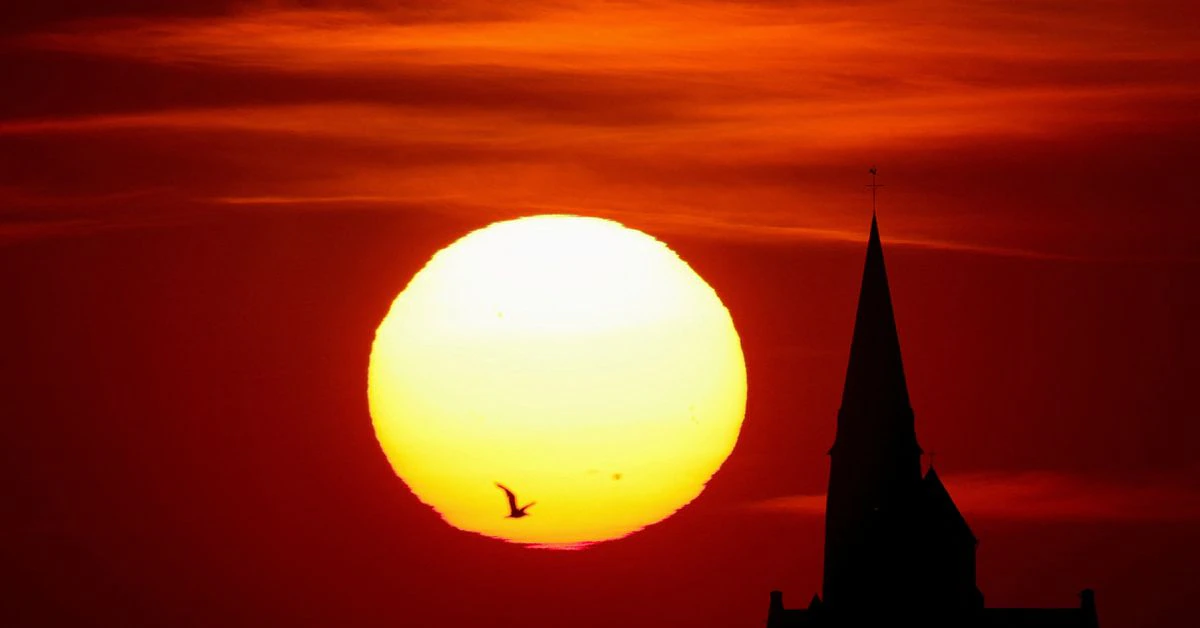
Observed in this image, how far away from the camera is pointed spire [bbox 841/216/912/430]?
7144 cm

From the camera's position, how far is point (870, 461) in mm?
71062

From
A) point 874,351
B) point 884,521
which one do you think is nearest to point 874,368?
point 874,351

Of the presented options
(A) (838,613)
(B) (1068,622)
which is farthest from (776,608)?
(B) (1068,622)

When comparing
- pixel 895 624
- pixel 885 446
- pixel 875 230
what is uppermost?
pixel 875 230

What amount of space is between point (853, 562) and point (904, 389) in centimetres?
541

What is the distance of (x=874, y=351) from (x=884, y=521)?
16.6 ft

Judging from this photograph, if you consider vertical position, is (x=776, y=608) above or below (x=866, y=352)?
below

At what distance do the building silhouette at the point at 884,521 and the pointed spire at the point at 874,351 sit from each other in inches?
1.2

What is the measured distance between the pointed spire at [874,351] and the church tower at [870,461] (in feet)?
0.10

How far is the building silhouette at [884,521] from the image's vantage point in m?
70.6

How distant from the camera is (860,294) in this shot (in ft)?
236

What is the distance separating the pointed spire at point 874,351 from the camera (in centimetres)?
7144

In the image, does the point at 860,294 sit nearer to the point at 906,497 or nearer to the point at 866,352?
the point at 866,352

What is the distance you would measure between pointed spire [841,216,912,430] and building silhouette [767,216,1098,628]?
29mm
